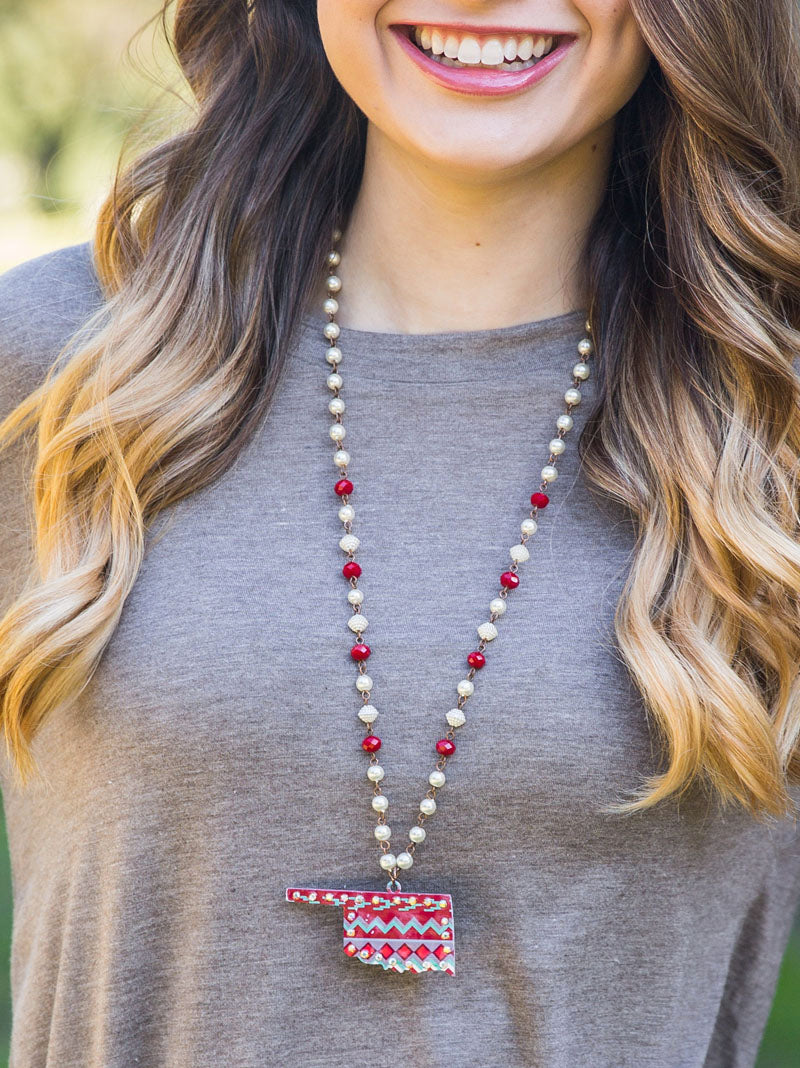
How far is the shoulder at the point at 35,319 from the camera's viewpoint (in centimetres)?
180

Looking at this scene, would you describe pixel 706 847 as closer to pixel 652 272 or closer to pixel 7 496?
pixel 652 272

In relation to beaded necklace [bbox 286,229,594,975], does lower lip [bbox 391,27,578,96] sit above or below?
above

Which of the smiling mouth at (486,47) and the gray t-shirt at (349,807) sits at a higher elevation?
the smiling mouth at (486,47)

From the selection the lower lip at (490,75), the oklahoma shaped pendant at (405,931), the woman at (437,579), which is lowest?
the oklahoma shaped pendant at (405,931)

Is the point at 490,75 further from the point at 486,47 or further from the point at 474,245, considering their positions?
the point at 474,245

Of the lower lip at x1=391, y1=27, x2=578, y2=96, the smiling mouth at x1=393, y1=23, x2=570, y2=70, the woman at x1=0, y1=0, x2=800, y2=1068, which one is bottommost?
the woman at x1=0, y1=0, x2=800, y2=1068

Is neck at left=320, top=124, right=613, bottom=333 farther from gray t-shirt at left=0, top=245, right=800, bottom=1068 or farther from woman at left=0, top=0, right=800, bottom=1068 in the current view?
gray t-shirt at left=0, top=245, right=800, bottom=1068

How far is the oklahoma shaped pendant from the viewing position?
1.56 meters

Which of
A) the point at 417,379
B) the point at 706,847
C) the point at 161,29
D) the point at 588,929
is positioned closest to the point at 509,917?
the point at 588,929

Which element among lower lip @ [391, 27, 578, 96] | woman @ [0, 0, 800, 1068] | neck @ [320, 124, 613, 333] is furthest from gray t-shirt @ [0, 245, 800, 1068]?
lower lip @ [391, 27, 578, 96]

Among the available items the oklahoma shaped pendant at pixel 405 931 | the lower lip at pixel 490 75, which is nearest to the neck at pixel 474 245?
the lower lip at pixel 490 75

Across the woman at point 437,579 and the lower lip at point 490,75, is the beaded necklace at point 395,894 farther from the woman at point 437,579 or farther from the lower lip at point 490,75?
the lower lip at point 490,75

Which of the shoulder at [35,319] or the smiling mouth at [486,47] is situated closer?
the smiling mouth at [486,47]

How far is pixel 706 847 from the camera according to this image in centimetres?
170
